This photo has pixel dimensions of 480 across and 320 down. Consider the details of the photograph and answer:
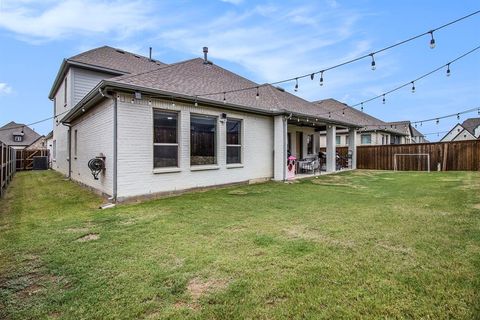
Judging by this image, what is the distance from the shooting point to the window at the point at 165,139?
316 inches

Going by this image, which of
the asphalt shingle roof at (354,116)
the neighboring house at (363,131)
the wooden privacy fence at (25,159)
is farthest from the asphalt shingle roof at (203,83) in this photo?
the wooden privacy fence at (25,159)

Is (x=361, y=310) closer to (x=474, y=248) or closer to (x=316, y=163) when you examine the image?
(x=474, y=248)

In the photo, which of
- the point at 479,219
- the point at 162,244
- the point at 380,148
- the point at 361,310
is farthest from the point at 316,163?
the point at 361,310

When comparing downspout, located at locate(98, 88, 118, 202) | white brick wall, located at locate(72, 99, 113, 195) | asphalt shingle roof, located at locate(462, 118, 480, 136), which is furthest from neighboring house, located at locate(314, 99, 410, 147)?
asphalt shingle roof, located at locate(462, 118, 480, 136)

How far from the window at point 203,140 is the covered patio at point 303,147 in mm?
3134

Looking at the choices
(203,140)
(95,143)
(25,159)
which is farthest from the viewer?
(25,159)

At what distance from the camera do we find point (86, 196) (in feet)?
28.0

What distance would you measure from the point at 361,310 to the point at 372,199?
5651 mm

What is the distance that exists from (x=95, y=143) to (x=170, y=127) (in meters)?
2.81

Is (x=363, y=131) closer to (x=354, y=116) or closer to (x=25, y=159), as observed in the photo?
(x=354, y=116)

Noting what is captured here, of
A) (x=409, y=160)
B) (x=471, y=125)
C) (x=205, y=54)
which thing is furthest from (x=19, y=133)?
(x=471, y=125)

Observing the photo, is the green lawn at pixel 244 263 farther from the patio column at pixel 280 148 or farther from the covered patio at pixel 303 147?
the covered patio at pixel 303 147

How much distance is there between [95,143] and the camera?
358 inches

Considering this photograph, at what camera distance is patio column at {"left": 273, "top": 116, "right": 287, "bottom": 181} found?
37.2 feet
